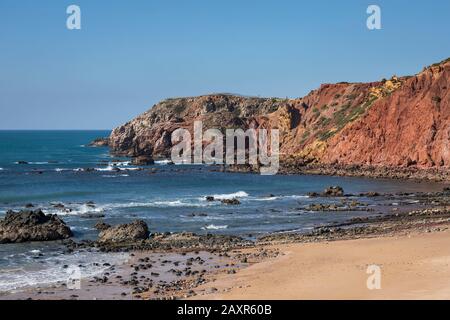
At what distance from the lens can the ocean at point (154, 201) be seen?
30688 mm

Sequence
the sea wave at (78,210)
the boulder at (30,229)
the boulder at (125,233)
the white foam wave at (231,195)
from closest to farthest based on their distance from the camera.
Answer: the boulder at (30,229), the boulder at (125,233), the sea wave at (78,210), the white foam wave at (231,195)

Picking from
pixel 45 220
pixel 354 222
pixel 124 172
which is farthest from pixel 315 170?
pixel 45 220

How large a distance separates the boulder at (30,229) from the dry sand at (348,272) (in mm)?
13418

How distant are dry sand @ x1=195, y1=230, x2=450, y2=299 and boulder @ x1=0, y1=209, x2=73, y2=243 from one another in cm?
1342

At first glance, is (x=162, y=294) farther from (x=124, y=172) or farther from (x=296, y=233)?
(x=124, y=172)

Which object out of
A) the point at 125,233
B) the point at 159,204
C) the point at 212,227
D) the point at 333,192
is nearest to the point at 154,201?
the point at 159,204

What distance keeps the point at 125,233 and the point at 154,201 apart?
20.0 meters

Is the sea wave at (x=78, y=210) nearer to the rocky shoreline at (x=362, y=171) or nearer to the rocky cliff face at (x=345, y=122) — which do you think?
the rocky shoreline at (x=362, y=171)

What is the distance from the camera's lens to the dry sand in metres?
20.4

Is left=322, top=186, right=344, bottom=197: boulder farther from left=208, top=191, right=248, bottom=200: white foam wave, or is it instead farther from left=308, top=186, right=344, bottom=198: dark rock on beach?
left=208, top=191, right=248, bottom=200: white foam wave

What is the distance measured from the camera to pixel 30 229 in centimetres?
3525

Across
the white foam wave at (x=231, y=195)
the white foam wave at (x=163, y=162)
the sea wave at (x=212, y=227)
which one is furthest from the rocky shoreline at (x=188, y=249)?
the white foam wave at (x=163, y=162)

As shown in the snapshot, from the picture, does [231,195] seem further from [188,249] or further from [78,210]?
[188,249]

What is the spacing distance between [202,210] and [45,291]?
85.9 ft
